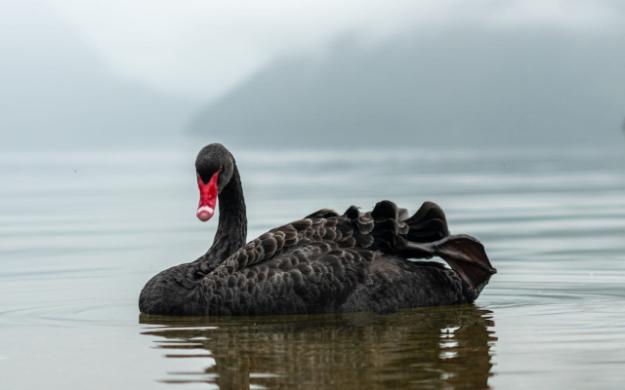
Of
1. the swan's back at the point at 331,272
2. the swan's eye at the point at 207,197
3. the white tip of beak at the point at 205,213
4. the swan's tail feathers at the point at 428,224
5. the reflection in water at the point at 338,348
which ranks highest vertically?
the swan's eye at the point at 207,197

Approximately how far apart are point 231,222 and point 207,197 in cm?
72

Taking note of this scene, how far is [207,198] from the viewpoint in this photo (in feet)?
26.8

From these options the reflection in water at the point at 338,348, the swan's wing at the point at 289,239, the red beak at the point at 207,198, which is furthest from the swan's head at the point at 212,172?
the reflection in water at the point at 338,348

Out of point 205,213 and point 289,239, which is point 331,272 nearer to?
point 289,239

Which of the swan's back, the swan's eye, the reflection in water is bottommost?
the reflection in water

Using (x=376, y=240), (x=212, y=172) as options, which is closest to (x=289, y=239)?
(x=376, y=240)

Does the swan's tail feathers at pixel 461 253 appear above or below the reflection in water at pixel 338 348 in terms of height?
above

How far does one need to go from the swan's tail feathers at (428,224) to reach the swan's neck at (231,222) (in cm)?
112

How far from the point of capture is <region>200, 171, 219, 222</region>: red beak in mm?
7895

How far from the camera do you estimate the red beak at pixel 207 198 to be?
311 inches

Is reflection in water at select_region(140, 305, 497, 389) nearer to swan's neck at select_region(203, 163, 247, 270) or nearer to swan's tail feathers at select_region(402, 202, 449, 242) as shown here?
swan's tail feathers at select_region(402, 202, 449, 242)

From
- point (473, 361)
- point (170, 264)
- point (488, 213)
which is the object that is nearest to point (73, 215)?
point (488, 213)

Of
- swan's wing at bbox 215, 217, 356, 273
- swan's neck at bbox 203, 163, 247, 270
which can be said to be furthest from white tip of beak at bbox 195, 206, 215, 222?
swan's neck at bbox 203, 163, 247, 270

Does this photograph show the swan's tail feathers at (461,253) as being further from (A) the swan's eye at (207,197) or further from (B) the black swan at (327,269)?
(A) the swan's eye at (207,197)
